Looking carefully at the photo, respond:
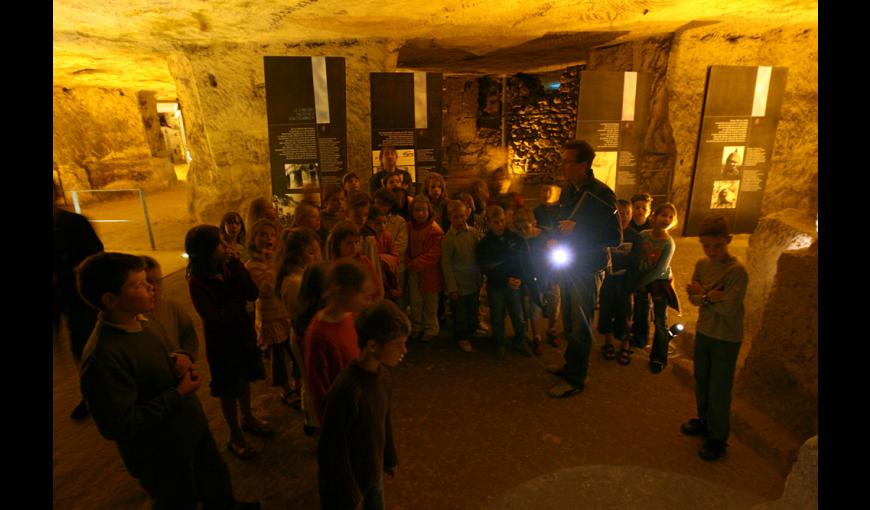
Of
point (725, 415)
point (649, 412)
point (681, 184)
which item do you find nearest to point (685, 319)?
point (649, 412)

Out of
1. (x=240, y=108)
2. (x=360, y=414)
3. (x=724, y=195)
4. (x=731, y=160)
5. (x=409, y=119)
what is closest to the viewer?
(x=360, y=414)

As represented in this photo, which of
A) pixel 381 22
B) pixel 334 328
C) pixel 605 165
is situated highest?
pixel 381 22

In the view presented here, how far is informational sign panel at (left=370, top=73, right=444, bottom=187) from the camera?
6.52 m

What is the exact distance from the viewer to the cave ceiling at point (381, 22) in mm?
5281

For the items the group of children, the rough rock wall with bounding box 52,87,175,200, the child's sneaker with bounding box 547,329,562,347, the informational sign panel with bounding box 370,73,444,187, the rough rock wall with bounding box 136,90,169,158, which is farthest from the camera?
the rough rock wall with bounding box 136,90,169,158

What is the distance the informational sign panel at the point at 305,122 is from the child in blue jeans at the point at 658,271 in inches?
168

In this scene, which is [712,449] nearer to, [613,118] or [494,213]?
[494,213]

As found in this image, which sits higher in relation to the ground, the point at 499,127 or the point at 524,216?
the point at 499,127

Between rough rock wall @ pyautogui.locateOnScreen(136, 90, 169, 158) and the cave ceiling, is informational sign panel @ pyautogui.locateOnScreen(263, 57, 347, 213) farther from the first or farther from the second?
rough rock wall @ pyautogui.locateOnScreen(136, 90, 169, 158)

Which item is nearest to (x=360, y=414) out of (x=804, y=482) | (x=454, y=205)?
(x=804, y=482)

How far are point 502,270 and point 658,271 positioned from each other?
4.44 feet

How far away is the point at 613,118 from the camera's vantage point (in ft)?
22.4

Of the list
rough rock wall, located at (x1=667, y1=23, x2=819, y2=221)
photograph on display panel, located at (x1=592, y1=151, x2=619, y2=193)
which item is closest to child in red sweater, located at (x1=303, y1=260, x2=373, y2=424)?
photograph on display panel, located at (x1=592, y1=151, x2=619, y2=193)

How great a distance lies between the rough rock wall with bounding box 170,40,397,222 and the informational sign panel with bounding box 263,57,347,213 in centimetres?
88
